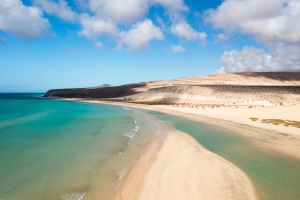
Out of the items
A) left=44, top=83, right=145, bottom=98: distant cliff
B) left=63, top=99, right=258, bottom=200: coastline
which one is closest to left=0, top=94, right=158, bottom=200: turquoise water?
left=63, top=99, right=258, bottom=200: coastline

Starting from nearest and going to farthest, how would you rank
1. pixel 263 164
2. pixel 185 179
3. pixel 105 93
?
1. pixel 185 179
2. pixel 263 164
3. pixel 105 93

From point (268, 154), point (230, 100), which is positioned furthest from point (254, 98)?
point (268, 154)

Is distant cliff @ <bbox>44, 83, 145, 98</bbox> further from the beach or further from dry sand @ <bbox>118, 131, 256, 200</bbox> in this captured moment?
dry sand @ <bbox>118, 131, 256, 200</bbox>

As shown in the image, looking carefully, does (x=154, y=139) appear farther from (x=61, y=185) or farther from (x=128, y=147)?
(x=61, y=185)

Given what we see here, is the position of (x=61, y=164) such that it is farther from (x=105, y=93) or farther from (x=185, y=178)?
(x=105, y=93)

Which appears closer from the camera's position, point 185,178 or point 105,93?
point 185,178

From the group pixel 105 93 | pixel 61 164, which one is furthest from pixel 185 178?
pixel 105 93
